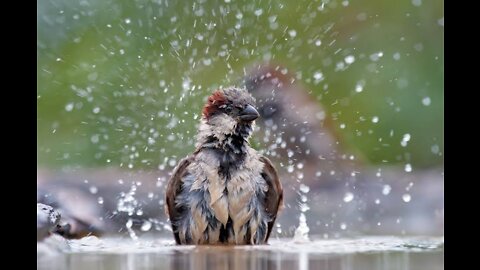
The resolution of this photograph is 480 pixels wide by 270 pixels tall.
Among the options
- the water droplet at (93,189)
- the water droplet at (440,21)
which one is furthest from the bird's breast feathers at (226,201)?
the water droplet at (440,21)

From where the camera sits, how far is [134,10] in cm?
516

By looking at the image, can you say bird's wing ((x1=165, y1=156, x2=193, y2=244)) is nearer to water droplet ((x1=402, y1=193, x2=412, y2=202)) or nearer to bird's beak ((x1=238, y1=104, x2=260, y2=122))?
bird's beak ((x1=238, y1=104, x2=260, y2=122))

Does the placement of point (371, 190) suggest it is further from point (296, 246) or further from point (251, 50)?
point (296, 246)

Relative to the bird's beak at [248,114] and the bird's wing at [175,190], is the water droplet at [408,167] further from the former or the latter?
the bird's wing at [175,190]

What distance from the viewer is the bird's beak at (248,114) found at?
3.79 metres

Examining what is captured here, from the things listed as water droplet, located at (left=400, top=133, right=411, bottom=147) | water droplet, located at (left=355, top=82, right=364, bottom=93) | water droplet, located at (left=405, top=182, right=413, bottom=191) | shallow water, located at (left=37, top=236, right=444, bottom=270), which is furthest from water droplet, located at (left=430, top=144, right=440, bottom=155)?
shallow water, located at (left=37, top=236, right=444, bottom=270)

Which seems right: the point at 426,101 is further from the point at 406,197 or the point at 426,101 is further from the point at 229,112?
the point at 229,112

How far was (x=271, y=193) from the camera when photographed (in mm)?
3811

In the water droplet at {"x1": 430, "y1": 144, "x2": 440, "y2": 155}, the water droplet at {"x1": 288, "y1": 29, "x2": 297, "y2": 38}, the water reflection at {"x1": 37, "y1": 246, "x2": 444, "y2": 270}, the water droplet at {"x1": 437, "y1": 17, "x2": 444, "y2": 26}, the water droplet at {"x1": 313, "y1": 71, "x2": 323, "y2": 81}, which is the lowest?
the water reflection at {"x1": 37, "y1": 246, "x2": 444, "y2": 270}

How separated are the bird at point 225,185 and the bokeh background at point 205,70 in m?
0.92

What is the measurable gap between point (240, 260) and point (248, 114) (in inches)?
46.8

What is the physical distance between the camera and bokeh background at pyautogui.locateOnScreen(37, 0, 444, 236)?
16.2 feet

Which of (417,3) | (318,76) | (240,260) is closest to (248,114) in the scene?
(240,260)
